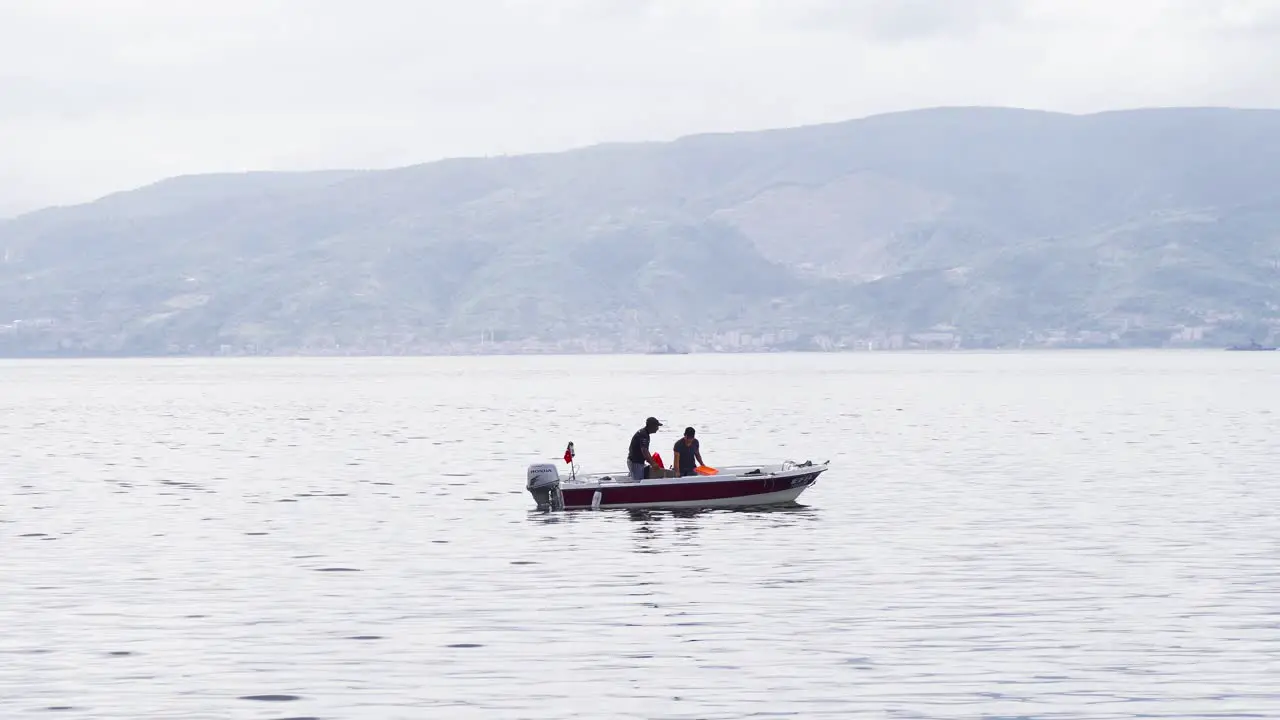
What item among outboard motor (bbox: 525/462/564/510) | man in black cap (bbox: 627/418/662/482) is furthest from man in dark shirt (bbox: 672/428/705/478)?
outboard motor (bbox: 525/462/564/510)

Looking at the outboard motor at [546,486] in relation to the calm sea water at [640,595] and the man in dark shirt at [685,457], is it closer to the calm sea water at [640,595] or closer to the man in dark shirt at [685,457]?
the calm sea water at [640,595]

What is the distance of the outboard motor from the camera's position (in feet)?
184

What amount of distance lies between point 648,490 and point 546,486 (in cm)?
292

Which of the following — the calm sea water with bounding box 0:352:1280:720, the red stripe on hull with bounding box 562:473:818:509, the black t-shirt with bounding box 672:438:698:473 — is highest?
the black t-shirt with bounding box 672:438:698:473

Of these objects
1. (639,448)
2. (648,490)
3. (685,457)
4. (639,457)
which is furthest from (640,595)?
(685,457)

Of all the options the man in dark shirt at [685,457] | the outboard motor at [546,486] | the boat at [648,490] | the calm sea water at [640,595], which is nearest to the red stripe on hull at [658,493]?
the boat at [648,490]

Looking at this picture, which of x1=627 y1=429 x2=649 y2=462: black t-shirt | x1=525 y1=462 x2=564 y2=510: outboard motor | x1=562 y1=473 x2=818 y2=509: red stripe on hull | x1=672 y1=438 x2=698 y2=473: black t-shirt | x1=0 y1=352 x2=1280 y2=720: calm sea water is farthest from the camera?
x1=672 y1=438 x2=698 y2=473: black t-shirt

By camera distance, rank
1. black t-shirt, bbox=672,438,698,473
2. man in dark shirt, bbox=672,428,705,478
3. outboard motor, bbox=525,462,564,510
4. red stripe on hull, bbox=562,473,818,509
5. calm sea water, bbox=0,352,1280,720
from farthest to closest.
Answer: black t-shirt, bbox=672,438,698,473 → man in dark shirt, bbox=672,428,705,478 → red stripe on hull, bbox=562,473,818,509 → outboard motor, bbox=525,462,564,510 → calm sea water, bbox=0,352,1280,720

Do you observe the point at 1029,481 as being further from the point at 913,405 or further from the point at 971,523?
the point at 913,405

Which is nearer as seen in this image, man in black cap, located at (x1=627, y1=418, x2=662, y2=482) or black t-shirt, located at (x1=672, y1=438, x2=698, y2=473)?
man in black cap, located at (x1=627, y1=418, x2=662, y2=482)

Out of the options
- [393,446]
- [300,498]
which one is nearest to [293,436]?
[393,446]

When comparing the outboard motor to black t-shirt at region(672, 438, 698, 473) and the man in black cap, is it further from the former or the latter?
black t-shirt at region(672, 438, 698, 473)

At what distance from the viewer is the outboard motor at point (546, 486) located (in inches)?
2203

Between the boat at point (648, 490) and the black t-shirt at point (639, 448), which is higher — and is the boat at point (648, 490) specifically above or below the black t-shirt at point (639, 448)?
below
